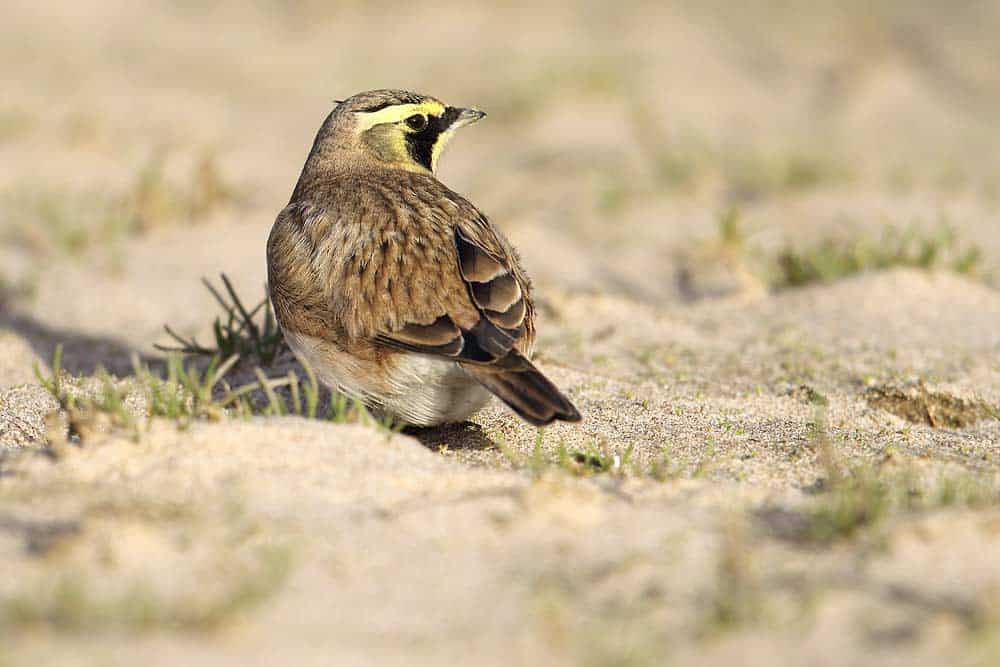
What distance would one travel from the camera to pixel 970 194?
346 inches

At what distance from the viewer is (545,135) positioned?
34.8ft

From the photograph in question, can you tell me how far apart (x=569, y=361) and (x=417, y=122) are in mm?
1299

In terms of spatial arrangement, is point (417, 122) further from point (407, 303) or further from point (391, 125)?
point (407, 303)

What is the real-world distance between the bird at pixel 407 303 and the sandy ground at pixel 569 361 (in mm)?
275

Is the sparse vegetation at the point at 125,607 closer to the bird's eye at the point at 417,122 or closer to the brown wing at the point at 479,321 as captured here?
the brown wing at the point at 479,321

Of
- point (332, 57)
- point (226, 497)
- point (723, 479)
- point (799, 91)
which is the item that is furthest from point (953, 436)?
point (332, 57)

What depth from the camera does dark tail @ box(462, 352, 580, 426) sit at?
355cm

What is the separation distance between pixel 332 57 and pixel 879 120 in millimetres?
5936

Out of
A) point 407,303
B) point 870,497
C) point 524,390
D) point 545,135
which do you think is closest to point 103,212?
point 545,135

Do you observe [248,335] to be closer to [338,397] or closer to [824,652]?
[338,397]

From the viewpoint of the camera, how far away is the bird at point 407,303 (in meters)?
3.78

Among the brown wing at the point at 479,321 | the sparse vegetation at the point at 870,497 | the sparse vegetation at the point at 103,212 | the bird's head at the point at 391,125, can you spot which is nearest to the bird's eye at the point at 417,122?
the bird's head at the point at 391,125

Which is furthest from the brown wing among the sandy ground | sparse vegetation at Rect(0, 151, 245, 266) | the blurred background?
sparse vegetation at Rect(0, 151, 245, 266)

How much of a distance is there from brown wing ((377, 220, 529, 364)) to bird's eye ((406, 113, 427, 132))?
0.82m
